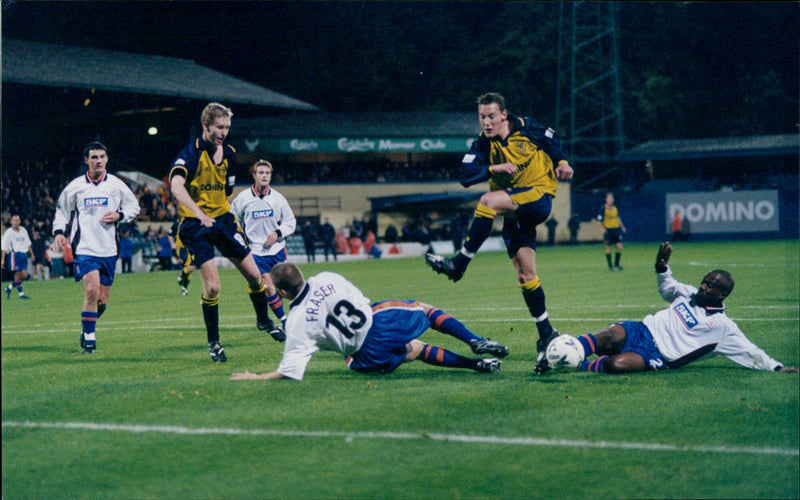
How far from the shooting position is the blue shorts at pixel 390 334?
25.5 ft

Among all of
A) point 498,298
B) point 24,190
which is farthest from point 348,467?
point 24,190

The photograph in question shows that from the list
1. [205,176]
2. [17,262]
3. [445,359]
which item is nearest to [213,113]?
[205,176]

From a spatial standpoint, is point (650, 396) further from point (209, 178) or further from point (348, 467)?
point (209, 178)

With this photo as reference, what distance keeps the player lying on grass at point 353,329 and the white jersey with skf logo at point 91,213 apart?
4.08 meters

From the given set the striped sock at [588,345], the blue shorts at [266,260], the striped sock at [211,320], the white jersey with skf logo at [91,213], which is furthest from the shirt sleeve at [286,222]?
the striped sock at [588,345]

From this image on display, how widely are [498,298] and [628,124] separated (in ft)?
186

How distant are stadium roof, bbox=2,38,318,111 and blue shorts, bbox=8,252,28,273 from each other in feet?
38.4

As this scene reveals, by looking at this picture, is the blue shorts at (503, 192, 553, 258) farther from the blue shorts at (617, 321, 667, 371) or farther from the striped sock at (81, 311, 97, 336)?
the striped sock at (81, 311, 97, 336)

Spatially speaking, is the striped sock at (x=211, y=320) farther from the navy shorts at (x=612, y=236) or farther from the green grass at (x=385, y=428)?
the navy shorts at (x=612, y=236)

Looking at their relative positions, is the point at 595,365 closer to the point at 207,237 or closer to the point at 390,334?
the point at 390,334

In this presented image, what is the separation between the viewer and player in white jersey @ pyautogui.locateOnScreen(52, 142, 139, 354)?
10.9 meters

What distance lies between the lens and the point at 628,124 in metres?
71.2

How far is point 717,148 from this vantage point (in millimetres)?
58938

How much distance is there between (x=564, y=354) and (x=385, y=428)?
7.74 feet
